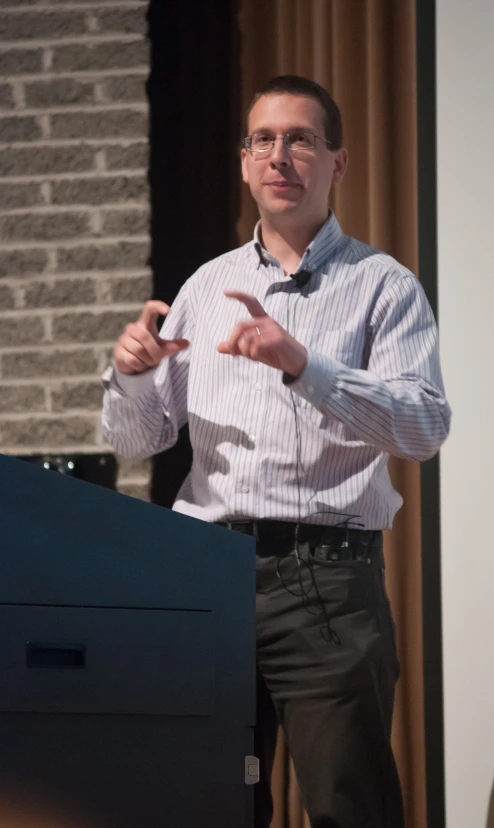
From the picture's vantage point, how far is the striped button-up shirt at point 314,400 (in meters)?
1.51

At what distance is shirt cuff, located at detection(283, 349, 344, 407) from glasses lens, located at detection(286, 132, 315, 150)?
1.61 feet

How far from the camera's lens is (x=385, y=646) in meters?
1.52

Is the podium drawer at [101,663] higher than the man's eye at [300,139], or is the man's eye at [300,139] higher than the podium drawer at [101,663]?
the man's eye at [300,139]

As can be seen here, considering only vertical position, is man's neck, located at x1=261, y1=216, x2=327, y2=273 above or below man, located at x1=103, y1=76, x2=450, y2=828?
above

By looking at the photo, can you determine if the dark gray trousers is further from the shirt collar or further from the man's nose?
the man's nose

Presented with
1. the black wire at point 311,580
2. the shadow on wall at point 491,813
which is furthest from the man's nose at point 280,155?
the shadow on wall at point 491,813

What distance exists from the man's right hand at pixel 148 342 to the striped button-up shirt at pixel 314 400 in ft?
0.32

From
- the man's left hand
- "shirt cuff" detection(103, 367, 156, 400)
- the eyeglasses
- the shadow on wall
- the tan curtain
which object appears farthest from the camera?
the tan curtain

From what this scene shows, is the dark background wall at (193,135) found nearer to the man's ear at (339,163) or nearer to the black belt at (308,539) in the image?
the man's ear at (339,163)

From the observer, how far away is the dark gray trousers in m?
1.41

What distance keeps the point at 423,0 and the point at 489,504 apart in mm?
1206

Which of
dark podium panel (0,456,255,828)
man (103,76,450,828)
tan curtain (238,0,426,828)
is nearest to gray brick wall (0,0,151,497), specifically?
tan curtain (238,0,426,828)

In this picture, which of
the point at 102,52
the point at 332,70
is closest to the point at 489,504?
the point at 332,70

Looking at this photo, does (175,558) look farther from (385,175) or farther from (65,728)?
(385,175)
